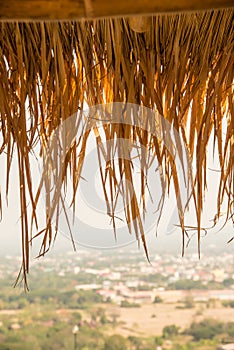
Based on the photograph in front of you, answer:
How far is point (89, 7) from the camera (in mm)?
974

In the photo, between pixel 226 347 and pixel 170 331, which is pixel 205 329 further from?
pixel 226 347

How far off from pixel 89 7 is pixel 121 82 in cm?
15

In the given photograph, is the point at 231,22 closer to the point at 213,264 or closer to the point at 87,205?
the point at 87,205

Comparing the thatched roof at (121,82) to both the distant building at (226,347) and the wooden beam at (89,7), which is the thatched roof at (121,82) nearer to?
the wooden beam at (89,7)

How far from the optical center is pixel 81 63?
1.11 metres

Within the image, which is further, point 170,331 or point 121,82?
point 170,331

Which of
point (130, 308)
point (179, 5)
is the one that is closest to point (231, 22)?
point (179, 5)

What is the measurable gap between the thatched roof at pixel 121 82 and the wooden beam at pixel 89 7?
2.1 inches

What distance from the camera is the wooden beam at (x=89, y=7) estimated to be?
963 millimetres

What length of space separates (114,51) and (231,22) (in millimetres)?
194

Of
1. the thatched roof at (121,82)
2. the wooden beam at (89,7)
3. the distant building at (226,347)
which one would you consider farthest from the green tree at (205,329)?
the wooden beam at (89,7)

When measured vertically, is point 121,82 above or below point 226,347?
above

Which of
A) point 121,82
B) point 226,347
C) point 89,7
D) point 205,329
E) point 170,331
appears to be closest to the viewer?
point 89,7

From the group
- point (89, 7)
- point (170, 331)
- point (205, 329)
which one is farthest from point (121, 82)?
point (205, 329)
